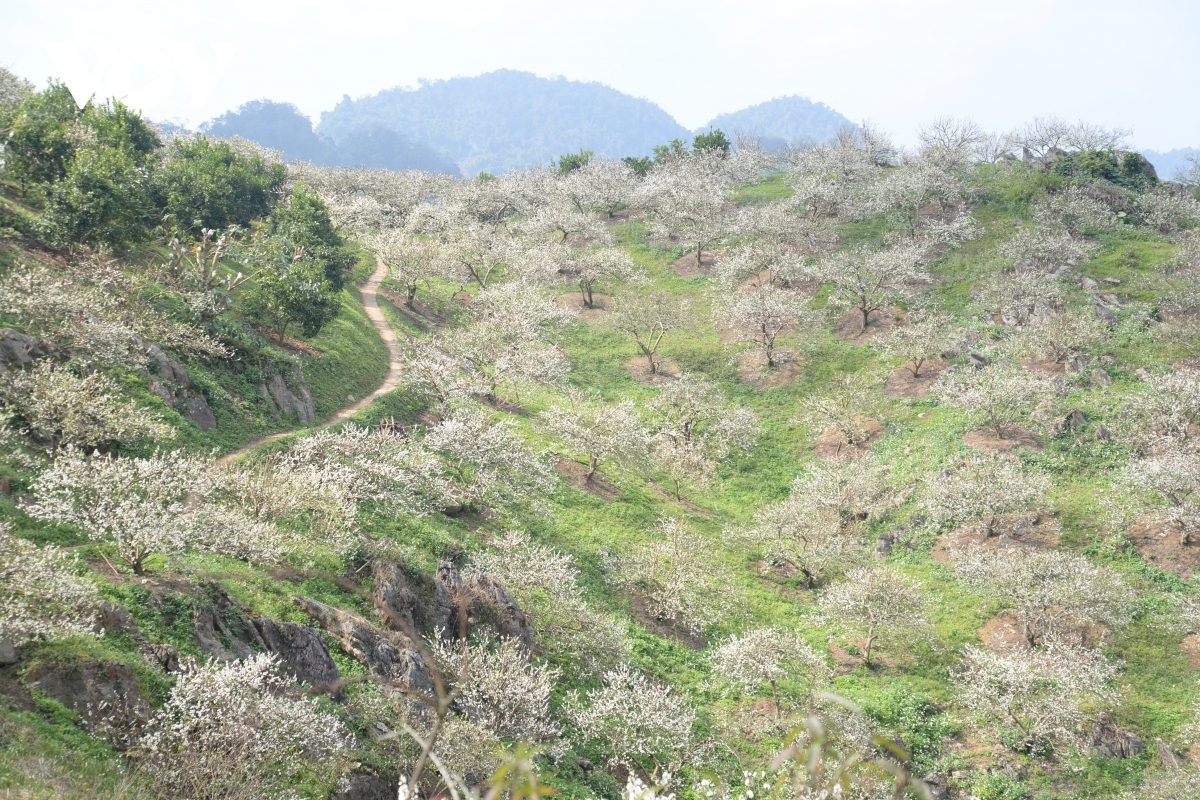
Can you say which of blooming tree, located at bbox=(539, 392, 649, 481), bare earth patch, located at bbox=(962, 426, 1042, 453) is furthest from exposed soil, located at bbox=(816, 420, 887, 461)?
blooming tree, located at bbox=(539, 392, 649, 481)

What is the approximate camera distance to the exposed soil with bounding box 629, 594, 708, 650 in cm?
3222

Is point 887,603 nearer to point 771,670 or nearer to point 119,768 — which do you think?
point 771,670

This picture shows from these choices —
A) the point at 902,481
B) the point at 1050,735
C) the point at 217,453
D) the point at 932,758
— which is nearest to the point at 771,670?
the point at 932,758

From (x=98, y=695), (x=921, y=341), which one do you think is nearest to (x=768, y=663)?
(x=98, y=695)

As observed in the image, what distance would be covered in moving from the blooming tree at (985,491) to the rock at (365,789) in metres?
31.6

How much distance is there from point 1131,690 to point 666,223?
2807 inches

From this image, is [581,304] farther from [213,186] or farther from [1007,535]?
[1007,535]

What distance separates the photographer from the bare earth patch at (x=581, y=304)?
7219cm

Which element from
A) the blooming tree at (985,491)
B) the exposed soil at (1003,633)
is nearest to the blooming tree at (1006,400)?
the blooming tree at (985,491)

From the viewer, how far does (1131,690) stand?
26.6 metres

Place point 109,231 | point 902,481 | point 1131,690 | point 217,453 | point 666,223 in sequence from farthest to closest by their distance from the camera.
Result: 1. point 666,223
2. point 902,481
3. point 109,231
4. point 217,453
5. point 1131,690

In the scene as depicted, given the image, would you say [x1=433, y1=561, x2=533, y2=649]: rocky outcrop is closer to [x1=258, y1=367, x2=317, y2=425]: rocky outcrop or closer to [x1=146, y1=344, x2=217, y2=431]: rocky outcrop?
[x1=146, y1=344, x2=217, y2=431]: rocky outcrop

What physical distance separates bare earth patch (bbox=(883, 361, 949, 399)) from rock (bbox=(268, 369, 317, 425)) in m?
41.3

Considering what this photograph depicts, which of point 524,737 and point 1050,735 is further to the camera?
point 1050,735
